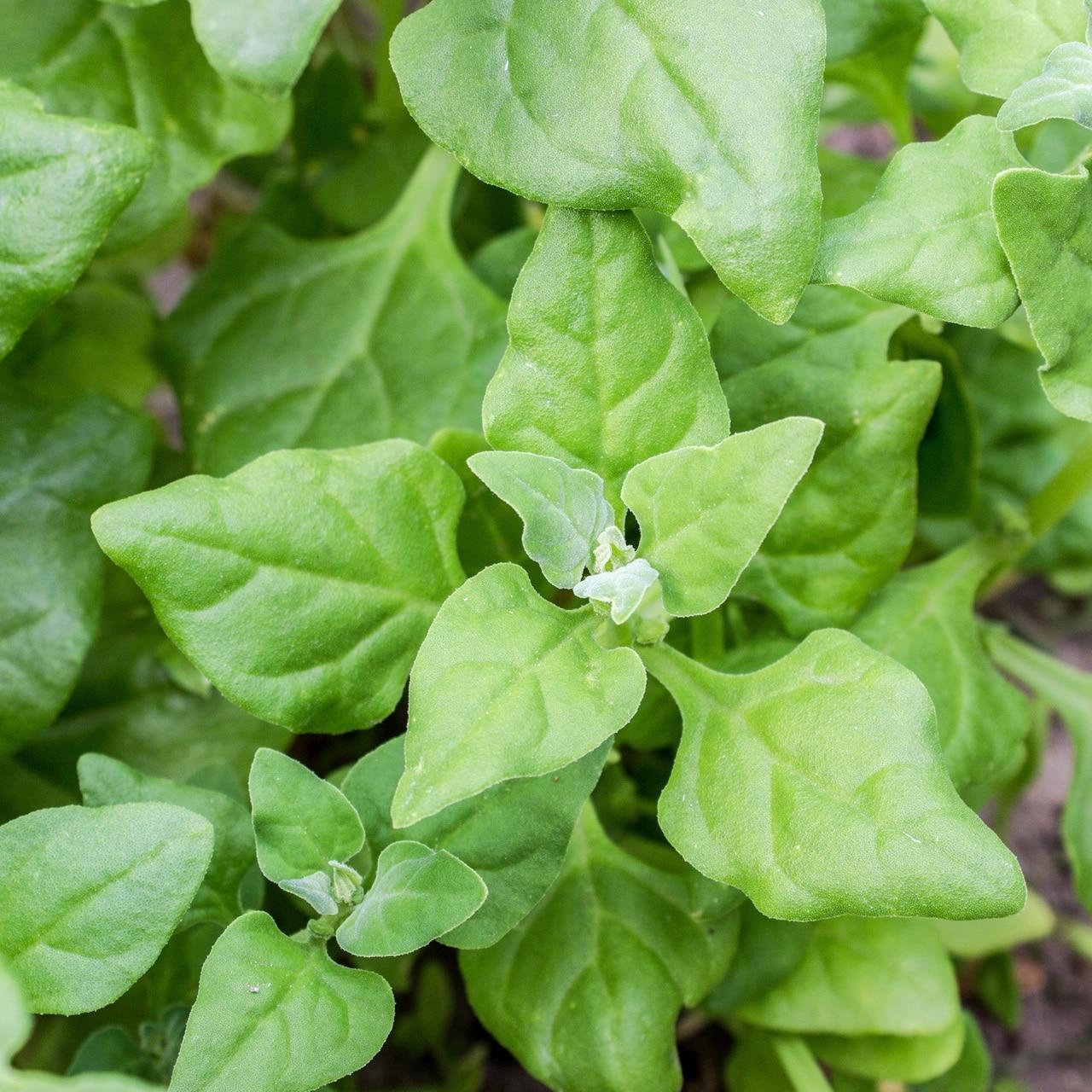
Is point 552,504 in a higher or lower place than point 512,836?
higher

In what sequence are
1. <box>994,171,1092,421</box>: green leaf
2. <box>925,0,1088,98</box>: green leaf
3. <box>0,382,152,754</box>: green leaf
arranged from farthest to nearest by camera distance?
<box>0,382,152,754</box>: green leaf
<box>925,0,1088,98</box>: green leaf
<box>994,171,1092,421</box>: green leaf

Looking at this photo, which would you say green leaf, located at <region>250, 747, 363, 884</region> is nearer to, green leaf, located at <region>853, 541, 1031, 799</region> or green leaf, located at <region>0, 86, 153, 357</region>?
green leaf, located at <region>0, 86, 153, 357</region>

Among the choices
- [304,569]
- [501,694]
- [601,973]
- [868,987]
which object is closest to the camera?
[501,694]

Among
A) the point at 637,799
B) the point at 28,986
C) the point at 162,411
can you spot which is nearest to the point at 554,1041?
the point at 637,799

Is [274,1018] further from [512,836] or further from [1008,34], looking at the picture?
[1008,34]

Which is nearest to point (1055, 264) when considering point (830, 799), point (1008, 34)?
point (1008, 34)

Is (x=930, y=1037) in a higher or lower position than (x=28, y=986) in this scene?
lower

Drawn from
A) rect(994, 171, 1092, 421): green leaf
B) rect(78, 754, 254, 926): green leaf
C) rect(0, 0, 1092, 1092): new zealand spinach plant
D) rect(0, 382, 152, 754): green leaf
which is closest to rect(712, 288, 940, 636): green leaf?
rect(0, 0, 1092, 1092): new zealand spinach plant

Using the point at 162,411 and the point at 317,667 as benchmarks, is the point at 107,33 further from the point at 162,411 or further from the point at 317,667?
the point at 162,411
